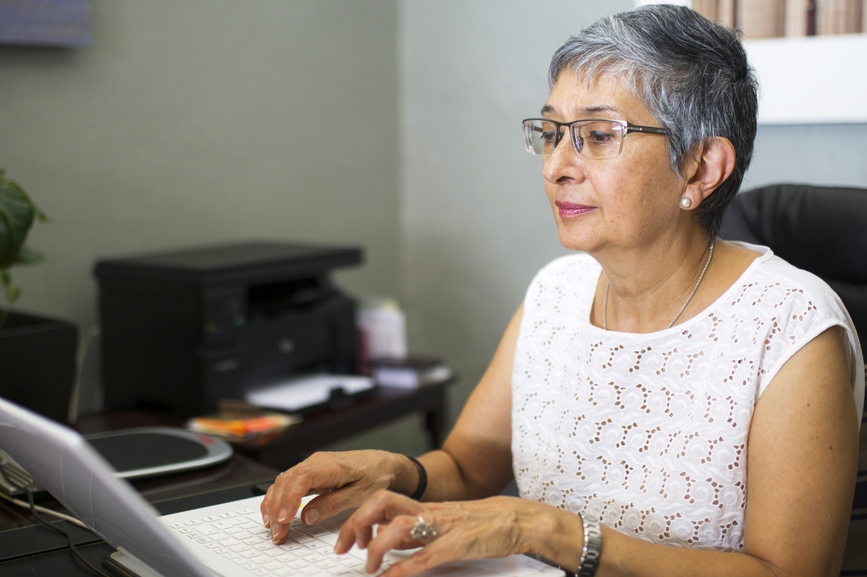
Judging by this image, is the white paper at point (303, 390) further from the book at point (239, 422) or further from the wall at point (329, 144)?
the wall at point (329, 144)

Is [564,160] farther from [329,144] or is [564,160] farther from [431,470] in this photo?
[329,144]

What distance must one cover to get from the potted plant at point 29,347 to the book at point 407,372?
2.69 ft

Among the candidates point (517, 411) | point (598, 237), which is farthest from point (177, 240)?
point (598, 237)

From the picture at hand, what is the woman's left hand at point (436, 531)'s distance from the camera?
92 centimetres

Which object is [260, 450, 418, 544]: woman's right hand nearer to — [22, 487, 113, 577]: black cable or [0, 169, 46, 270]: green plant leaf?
[22, 487, 113, 577]: black cable

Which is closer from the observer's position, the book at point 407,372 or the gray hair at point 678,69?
the gray hair at point 678,69

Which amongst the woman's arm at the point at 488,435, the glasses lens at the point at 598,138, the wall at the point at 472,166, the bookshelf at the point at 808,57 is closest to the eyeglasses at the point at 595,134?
the glasses lens at the point at 598,138

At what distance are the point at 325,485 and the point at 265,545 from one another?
12 centimetres

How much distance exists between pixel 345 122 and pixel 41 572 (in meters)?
1.94

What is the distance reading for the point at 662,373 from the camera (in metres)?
1.27

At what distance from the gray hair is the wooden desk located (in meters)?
0.97

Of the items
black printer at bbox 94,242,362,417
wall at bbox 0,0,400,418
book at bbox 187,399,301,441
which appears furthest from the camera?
wall at bbox 0,0,400,418

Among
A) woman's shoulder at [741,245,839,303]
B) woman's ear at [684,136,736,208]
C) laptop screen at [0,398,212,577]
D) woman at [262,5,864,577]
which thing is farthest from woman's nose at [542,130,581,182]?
laptop screen at [0,398,212,577]

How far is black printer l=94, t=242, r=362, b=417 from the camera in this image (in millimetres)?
1920
